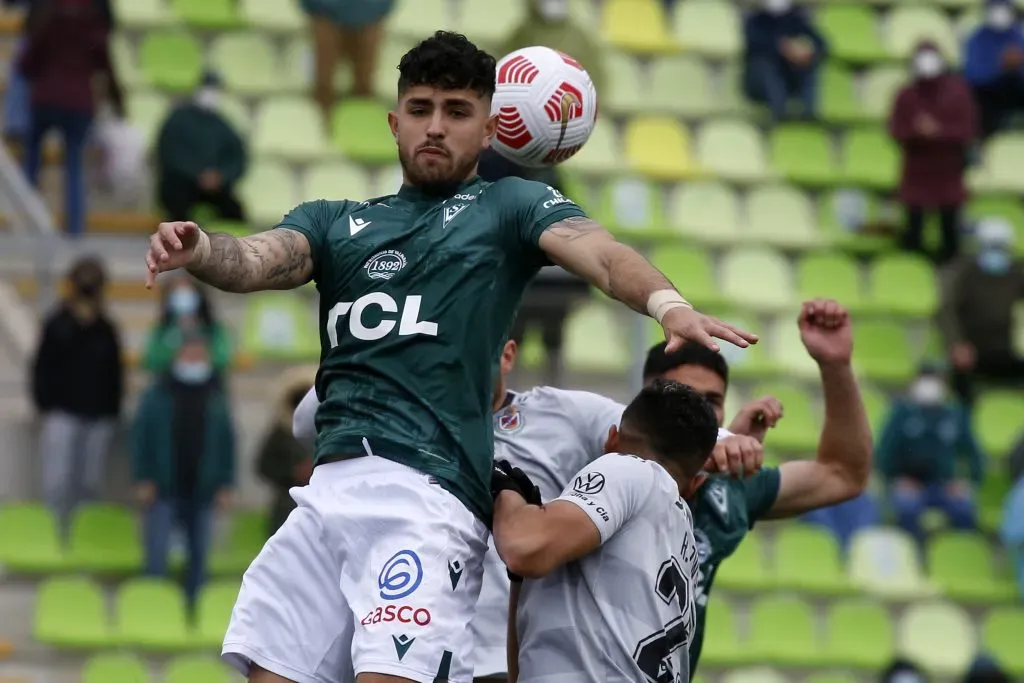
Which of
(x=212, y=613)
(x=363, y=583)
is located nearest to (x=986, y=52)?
(x=212, y=613)

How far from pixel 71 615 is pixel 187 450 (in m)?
1.24

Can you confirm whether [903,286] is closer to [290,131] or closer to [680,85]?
[680,85]

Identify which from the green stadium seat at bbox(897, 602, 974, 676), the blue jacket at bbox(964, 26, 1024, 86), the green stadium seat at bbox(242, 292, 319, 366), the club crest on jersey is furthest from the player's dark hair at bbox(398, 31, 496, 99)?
the blue jacket at bbox(964, 26, 1024, 86)

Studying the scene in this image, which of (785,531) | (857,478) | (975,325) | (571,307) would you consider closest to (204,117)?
(571,307)

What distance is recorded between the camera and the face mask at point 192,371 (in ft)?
37.5

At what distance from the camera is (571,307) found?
10.1 metres

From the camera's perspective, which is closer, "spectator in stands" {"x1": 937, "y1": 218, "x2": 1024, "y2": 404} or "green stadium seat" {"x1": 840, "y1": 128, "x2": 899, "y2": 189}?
"spectator in stands" {"x1": 937, "y1": 218, "x2": 1024, "y2": 404}

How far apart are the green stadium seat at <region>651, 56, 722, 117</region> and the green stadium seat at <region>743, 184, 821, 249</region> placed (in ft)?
3.12

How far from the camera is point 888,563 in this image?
1329 cm

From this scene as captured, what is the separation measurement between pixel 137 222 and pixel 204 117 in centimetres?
109

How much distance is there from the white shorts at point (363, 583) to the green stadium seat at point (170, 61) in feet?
32.8

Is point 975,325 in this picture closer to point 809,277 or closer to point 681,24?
point 809,277

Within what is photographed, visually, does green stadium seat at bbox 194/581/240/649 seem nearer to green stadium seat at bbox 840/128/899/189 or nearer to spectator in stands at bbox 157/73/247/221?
spectator in stands at bbox 157/73/247/221

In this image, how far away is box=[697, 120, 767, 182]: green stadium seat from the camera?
15758mm
